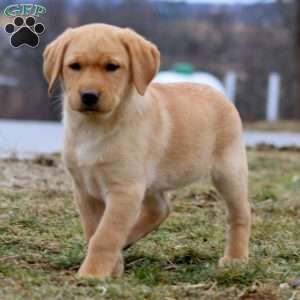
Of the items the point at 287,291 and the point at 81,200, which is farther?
the point at 81,200

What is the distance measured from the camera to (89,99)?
399 cm

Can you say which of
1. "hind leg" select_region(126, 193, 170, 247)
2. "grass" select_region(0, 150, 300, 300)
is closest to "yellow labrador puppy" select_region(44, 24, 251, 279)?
"grass" select_region(0, 150, 300, 300)

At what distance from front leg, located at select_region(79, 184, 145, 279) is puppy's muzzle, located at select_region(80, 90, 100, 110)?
388mm

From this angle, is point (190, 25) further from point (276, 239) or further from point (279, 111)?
point (276, 239)

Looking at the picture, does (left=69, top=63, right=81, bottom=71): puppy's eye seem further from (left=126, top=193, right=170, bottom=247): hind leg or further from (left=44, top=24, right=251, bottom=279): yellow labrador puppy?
(left=126, top=193, right=170, bottom=247): hind leg

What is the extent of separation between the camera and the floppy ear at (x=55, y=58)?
164 inches

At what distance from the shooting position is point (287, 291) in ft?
13.1

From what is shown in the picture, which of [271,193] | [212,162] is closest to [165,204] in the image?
[212,162]

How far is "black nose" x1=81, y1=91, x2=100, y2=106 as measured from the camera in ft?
13.1

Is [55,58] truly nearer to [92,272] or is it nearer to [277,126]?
[92,272]

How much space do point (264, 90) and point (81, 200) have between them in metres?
16.4

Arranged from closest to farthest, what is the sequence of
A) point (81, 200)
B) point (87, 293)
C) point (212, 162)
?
point (87, 293) < point (81, 200) < point (212, 162)

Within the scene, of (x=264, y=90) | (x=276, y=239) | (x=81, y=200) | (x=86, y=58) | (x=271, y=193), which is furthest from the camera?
(x=264, y=90)

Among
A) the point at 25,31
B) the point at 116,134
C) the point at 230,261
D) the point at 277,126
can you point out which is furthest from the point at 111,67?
the point at 277,126
